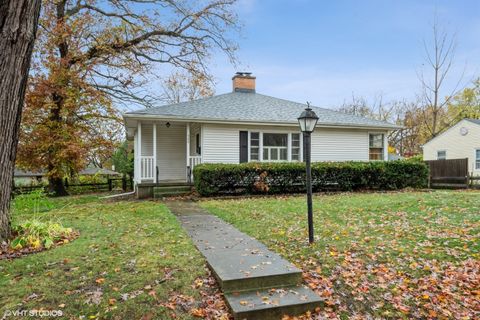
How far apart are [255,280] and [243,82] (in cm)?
1593

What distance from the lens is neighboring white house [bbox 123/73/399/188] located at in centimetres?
1275

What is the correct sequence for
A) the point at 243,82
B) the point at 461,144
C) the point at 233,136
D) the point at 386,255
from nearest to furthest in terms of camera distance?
the point at 386,255
the point at 233,136
the point at 243,82
the point at 461,144

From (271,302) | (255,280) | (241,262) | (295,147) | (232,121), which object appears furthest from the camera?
(295,147)

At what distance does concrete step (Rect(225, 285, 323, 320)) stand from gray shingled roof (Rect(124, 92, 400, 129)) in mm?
9867

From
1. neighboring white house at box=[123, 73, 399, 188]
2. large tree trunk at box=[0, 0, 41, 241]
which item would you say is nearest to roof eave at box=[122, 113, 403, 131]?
neighboring white house at box=[123, 73, 399, 188]

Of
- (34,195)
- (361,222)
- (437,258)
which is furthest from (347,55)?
(34,195)

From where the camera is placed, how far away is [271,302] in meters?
3.18

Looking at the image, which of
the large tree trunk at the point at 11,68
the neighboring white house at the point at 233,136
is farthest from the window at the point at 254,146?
the large tree trunk at the point at 11,68

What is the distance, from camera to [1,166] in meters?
4.38

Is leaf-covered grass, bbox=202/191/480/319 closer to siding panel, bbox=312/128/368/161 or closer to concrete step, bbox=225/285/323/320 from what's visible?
concrete step, bbox=225/285/323/320

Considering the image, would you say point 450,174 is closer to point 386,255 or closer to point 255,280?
point 386,255

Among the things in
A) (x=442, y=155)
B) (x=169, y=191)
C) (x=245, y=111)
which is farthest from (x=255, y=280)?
(x=442, y=155)

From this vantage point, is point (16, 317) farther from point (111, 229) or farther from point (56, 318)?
point (111, 229)

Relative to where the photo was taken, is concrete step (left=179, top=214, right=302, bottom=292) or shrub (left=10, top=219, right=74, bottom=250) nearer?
concrete step (left=179, top=214, right=302, bottom=292)
